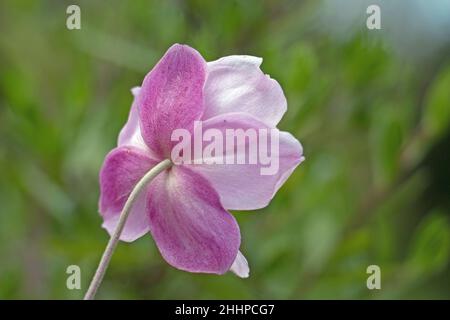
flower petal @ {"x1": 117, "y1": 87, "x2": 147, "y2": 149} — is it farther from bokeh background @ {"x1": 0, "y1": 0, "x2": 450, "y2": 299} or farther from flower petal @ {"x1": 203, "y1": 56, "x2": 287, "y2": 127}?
bokeh background @ {"x1": 0, "y1": 0, "x2": 450, "y2": 299}

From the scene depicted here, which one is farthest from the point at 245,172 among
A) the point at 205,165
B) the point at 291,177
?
the point at 291,177

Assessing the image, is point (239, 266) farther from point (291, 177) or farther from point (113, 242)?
point (291, 177)

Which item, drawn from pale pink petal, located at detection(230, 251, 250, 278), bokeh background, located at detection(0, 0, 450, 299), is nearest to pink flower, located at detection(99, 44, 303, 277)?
pale pink petal, located at detection(230, 251, 250, 278)

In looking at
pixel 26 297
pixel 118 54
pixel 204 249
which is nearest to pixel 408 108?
pixel 118 54

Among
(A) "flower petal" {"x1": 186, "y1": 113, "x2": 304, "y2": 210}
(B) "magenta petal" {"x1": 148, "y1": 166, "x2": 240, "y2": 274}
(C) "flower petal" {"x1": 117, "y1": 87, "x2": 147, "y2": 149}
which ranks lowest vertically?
(B) "magenta petal" {"x1": 148, "y1": 166, "x2": 240, "y2": 274}

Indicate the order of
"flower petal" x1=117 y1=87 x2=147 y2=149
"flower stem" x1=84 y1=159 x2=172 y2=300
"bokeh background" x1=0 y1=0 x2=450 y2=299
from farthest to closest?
"bokeh background" x1=0 y1=0 x2=450 y2=299, "flower petal" x1=117 y1=87 x2=147 y2=149, "flower stem" x1=84 y1=159 x2=172 y2=300

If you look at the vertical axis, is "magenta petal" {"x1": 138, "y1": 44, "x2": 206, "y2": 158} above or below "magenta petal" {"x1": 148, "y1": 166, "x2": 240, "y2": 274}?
above

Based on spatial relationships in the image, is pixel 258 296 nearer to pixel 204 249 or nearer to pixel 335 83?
pixel 335 83

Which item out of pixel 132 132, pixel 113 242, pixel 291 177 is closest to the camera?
pixel 113 242
